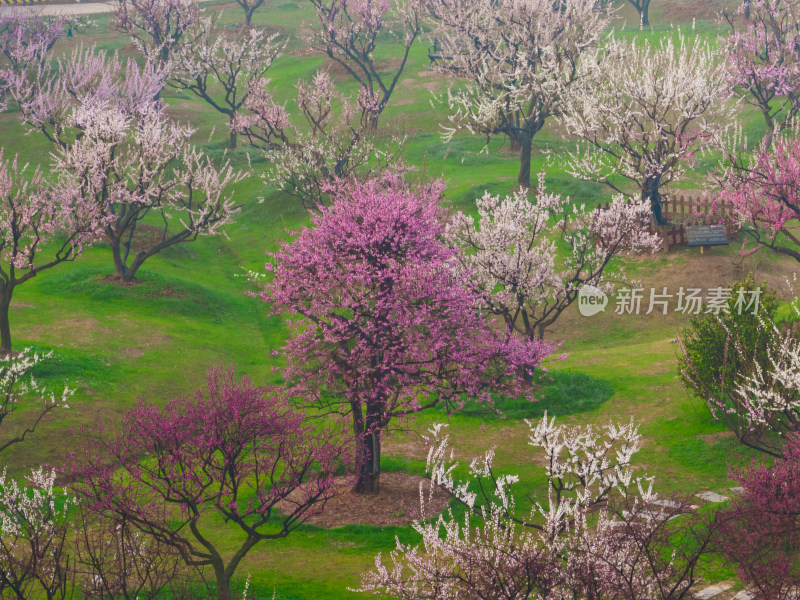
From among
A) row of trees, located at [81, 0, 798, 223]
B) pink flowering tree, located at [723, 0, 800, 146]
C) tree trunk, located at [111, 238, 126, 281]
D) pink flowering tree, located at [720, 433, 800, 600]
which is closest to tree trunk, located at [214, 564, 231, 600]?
pink flowering tree, located at [720, 433, 800, 600]

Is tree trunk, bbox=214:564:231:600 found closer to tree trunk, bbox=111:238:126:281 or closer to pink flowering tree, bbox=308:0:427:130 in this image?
tree trunk, bbox=111:238:126:281

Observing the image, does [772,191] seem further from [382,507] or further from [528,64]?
[528,64]

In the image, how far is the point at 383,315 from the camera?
85.4 feet

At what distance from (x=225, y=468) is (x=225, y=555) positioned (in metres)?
6.26

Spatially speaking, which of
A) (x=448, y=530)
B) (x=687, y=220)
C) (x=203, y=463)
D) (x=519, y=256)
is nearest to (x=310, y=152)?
(x=687, y=220)

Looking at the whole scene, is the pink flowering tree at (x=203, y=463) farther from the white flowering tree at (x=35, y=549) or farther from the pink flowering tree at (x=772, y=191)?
the pink flowering tree at (x=772, y=191)

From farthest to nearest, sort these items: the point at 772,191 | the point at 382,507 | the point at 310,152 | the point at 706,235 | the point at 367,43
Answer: the point at 367,43
the point at 310,152
the point at 706,235
the point at 772,191
the point at 382,507

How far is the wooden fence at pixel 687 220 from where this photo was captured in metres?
45.3

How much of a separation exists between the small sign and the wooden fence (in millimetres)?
465

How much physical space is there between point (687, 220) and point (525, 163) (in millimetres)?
10673

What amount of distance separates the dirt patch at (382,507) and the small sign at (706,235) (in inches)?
898

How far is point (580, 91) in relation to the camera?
51.2 m

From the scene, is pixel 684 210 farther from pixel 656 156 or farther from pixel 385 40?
pixel 385 40

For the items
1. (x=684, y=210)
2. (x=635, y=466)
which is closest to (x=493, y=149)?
(x=684, y=210)
